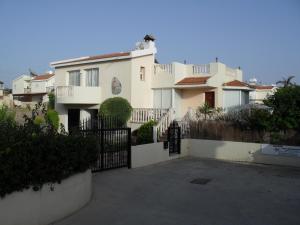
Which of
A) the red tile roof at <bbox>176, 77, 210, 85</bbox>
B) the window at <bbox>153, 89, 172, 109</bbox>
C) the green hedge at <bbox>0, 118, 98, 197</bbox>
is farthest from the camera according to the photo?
the window at <bbox>153, 89, 172, 109</bbox>

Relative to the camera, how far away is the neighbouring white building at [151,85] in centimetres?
2133

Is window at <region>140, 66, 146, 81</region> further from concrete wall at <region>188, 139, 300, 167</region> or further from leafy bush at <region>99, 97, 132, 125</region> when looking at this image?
concrete wall at <region>188, 139, 300, 167</region>

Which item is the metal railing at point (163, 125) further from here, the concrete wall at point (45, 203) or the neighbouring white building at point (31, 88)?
the neighbouring white building at point (31, 88)

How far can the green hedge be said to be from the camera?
211 inches

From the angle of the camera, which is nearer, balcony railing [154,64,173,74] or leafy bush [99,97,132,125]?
leafy bush [99,97,132,125]

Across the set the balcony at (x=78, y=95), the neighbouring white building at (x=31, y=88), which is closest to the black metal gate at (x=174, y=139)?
the balcony at (x=78, y=95)

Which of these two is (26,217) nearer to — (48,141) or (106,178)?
(48,141)

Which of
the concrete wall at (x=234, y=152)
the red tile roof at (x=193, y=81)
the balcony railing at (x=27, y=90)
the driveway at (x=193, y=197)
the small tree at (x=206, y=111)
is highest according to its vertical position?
the balcony railing at (x=27, y=90)

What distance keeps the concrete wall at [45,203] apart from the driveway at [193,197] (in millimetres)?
241

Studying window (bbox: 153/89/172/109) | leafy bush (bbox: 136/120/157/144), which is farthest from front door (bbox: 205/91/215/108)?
leafy bush (bbox: 136/120/157/144)

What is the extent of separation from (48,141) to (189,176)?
627 centimetres

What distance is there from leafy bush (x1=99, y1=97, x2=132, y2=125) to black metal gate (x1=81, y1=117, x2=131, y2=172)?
868cm

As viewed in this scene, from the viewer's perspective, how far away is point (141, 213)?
7008 mm

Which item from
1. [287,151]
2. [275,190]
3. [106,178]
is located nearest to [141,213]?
[106,178]
